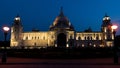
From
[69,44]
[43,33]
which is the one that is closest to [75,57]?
[69,44]

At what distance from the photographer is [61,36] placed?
132m

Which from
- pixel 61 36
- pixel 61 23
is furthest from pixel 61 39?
pixel 61 23

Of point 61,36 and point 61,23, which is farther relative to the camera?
point 61,23

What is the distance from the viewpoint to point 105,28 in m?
131

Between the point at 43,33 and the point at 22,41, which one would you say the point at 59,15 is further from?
the point at 22,41

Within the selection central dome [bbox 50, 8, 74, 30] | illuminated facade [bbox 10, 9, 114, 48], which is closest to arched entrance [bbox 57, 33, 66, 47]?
illuminated facade [bbox 10, 9, 114, 48]

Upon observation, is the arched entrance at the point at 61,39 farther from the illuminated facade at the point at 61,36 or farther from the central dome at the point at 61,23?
the central dome at the point at 61,23

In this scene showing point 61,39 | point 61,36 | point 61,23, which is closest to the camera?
point 61,39

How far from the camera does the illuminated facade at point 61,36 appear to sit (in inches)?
5094

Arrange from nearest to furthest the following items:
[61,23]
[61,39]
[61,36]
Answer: [61,39], [61,36], [61,23]

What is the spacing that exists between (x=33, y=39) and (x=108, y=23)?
130 ft

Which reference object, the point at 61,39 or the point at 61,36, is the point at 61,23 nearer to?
the point at 61,36

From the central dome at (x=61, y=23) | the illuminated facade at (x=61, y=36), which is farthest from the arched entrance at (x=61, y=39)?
the central dome at (x=61, y=23)

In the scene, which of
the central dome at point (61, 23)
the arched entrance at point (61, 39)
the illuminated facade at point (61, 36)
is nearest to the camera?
the illuminated facade at point (61, 36)
